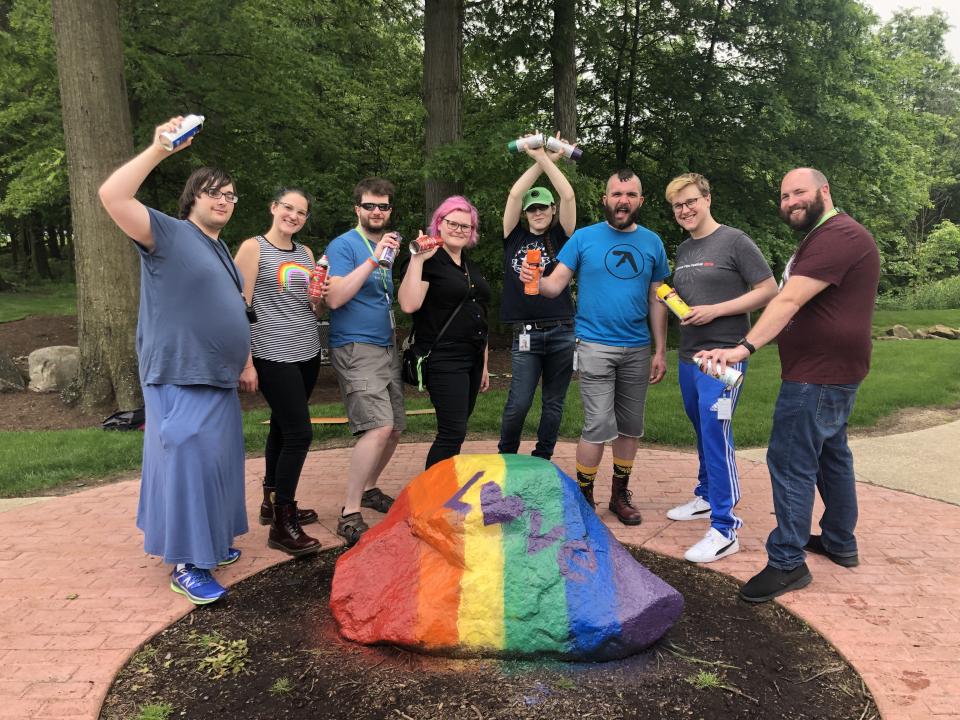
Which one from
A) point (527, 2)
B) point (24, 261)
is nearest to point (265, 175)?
point (527, 2)

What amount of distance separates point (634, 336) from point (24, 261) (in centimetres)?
3555

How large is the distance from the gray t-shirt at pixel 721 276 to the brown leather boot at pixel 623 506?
3.49ft

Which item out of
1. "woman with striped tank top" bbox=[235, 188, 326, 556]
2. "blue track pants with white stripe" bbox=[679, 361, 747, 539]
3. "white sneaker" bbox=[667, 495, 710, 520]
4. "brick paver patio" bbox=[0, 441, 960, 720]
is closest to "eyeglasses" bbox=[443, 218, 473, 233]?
"woman with striped tank top" bbox=[235, 188, 326, 556]

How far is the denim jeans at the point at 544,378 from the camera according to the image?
13.4ft

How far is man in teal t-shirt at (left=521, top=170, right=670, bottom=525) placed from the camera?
386 centimetres

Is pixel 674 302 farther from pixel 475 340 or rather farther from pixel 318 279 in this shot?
pixel 318 279

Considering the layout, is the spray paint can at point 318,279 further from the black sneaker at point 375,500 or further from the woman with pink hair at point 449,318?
the black sneaker at point 375,500

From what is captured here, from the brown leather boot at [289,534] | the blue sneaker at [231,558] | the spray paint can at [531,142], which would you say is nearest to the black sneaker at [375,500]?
the brown leather boot at [289,534]

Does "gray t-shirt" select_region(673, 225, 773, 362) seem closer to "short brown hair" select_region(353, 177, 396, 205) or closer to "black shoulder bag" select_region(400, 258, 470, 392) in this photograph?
"black shoulder bag" select_region(400, 258, 470, 392)

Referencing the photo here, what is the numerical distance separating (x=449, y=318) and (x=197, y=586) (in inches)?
72.6

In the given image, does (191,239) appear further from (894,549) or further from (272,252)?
(894,549)

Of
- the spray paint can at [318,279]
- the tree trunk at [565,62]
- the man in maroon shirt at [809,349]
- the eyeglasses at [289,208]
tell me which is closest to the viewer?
the man in maroon shirt at [809,349]

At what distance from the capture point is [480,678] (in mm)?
2572

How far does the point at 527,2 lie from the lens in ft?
33.6
